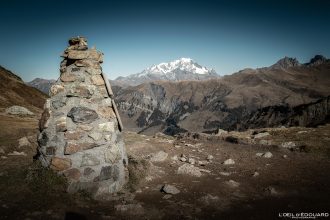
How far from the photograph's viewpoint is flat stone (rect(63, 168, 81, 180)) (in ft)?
27.2

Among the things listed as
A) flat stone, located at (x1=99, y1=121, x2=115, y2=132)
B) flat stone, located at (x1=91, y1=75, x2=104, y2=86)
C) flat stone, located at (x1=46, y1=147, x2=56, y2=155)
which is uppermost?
flat stone, located at (x1=91, y1=75, x2=104, y2=86)

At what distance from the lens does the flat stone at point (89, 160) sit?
27.6ft

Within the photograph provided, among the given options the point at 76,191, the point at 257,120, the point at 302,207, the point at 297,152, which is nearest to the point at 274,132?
the point at 297,152

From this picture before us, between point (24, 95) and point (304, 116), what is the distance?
56.6 m

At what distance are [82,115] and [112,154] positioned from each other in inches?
63.7

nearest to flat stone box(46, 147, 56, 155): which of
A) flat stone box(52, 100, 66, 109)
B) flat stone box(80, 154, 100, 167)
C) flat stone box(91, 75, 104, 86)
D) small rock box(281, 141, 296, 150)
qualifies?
flat stone box(80, 154, 100, 167)

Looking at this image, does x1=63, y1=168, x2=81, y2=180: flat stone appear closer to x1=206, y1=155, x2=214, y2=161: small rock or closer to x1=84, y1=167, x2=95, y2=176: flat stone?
x1=84, y1=167, x2=95, y2=176: flat stone

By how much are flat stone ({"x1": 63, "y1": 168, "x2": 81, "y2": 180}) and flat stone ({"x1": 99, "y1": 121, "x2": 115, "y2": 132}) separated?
1527 millimetres

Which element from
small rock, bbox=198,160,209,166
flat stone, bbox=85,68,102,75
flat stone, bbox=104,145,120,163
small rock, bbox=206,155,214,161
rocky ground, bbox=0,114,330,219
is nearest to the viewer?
rocky ground, bbox=0,114,330,219

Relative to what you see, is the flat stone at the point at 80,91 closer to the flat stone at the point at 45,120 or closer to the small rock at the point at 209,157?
the flat stone at the point at 45,120

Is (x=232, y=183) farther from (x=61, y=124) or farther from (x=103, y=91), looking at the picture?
(x=61, y=124)

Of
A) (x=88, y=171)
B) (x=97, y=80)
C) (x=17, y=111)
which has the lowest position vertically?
(x=88, y=171)

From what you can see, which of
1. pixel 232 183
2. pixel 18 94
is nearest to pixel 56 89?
pixel 232 183

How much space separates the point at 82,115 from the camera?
8750 mm
